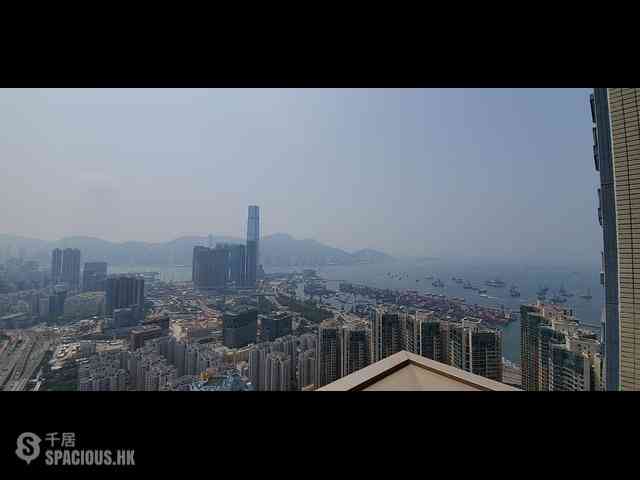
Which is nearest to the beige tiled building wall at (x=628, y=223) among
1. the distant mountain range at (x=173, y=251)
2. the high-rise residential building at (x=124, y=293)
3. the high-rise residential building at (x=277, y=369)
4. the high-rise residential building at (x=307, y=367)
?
the distant mountain range at (x=173, y=251)

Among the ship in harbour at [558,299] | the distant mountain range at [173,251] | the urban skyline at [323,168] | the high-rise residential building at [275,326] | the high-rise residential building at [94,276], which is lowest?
the high-rise residential building at [275,326]

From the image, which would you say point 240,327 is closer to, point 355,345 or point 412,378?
point 355,345

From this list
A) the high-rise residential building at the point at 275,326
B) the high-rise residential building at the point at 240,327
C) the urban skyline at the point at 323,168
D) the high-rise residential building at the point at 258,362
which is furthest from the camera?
the high-rise residential building at the point at 275,326

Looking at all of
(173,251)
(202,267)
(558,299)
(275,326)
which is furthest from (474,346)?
(173,251)

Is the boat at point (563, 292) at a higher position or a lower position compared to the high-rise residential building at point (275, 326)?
higher

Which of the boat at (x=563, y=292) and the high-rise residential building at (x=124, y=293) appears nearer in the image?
the high-rise residential building at (x=124, y=293)

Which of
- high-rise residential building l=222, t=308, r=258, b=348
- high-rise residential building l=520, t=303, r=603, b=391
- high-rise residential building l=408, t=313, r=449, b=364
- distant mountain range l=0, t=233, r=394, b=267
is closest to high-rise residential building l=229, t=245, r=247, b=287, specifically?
distant mountain range l=0, t=233, r=394, b=267

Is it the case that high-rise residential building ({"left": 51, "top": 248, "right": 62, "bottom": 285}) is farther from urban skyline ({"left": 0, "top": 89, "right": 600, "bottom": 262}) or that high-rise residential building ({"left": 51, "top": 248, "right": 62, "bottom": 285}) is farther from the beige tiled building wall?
the beige tiled building wall

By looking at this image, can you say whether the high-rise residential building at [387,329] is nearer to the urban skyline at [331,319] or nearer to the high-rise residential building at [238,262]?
the urban skyline at [331,319]
